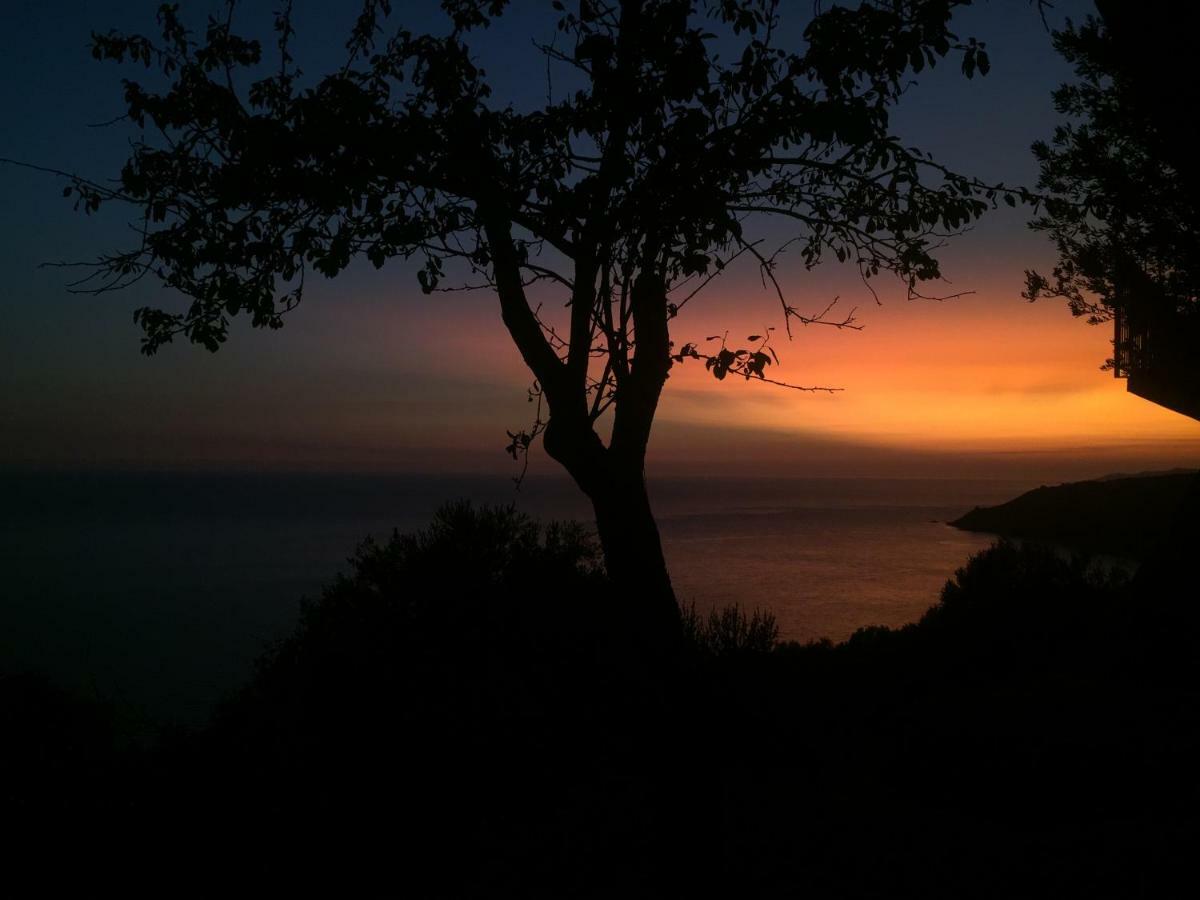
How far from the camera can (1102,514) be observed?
172 ft

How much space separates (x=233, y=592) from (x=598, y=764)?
262 feet

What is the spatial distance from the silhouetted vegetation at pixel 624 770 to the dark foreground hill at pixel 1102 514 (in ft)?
103

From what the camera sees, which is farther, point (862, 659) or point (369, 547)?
point (369, 547)

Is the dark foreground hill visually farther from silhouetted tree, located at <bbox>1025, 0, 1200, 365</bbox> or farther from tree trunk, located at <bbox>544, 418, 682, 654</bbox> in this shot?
tree trunk, located at <bbox>544, 418, 682, 654</bbox>

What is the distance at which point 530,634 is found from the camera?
978 cm

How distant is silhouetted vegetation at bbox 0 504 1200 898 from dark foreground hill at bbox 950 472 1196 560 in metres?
31.3

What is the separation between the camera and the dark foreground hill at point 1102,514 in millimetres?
44156

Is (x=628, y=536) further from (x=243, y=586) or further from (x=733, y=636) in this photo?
(x=243, y=586)

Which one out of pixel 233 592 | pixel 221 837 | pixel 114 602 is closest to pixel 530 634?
pixel 221 837

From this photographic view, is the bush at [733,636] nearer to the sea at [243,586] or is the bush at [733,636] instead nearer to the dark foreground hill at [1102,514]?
the sea at [243,586]

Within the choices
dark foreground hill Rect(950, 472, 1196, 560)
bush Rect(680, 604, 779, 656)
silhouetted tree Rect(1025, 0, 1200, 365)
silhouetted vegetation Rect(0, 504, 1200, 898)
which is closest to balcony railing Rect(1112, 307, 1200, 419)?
silhouetted tree Rect(1025, 0, 1200, 365)

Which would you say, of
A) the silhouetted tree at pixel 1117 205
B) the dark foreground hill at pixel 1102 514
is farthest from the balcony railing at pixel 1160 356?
the dark foreground hill at pixel 1102 514

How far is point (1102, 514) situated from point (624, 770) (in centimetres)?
5402

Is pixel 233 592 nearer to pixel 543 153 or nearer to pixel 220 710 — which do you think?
pixel 220 710
